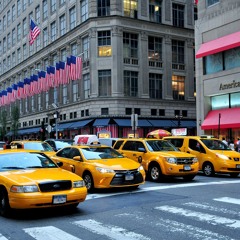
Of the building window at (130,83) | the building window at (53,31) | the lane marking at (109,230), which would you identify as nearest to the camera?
the lane marking at (109,230)

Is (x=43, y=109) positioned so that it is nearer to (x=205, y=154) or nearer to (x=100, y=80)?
(x=100, y=80)

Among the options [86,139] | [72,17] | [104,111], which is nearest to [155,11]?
[72,17]

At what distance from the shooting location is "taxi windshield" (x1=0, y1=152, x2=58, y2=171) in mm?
Answer: 9203

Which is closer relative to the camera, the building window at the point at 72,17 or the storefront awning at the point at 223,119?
the storefront awning at the point at 223,119

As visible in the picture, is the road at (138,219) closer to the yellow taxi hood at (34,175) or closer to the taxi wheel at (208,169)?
the yellow taxi hood at (34,175)

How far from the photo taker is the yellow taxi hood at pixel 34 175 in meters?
8.19

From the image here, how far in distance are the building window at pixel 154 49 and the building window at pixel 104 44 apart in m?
5.60

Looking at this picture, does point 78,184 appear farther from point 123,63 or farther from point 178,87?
point 178,87

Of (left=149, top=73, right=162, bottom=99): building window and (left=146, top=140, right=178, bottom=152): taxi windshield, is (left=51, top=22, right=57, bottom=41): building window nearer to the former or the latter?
(left=149, top=73, right=162, bottom=99): building window

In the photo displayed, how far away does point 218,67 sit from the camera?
105 ft

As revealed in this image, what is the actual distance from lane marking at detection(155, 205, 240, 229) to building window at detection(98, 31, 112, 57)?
37.2 m

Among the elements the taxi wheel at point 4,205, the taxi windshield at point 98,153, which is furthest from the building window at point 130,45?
the taxi wheel at point 4,205

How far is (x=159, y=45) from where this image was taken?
48969 millimetres

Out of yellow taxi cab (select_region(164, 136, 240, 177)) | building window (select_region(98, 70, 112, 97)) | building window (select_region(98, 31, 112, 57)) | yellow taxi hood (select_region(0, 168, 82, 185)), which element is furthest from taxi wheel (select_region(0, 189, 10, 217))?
building window (select_region(98, 31, 112, 57))
